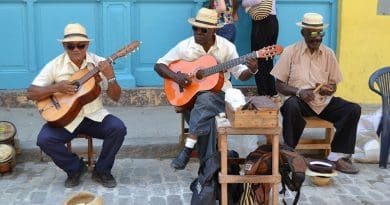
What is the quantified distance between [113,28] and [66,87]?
7.48 feet

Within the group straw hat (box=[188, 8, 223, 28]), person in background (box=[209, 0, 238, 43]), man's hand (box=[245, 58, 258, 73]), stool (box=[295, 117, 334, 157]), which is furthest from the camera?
person in background (box=[209, 0, 238, 43])

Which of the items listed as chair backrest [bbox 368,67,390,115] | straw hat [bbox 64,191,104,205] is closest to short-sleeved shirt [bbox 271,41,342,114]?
chair backrest [bbox 368,67,390,115]

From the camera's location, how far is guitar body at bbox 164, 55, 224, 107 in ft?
18.5

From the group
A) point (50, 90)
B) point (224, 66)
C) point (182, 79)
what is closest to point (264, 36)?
point (224, 66)

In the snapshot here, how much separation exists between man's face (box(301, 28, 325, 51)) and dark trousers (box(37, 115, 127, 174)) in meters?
1.83

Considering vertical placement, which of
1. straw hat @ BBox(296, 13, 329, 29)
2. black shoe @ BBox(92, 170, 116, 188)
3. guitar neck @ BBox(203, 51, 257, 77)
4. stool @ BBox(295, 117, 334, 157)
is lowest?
black shoe @ BBox(92, 170, 116, 188)

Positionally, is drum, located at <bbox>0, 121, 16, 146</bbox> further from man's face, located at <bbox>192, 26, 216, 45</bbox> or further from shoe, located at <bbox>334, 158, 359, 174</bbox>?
shoe, located at <bbox>334, 158, 359, 174</bbox>

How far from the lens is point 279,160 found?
4.82m

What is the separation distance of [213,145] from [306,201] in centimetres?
94

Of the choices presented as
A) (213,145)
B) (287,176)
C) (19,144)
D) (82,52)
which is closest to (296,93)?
(213,145)

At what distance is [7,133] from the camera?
588 centimetres

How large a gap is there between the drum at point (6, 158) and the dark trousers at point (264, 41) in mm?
2845

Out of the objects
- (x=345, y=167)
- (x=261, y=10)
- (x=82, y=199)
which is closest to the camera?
(x=82, y=199)

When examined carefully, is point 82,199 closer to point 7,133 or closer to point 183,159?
point 183,159
